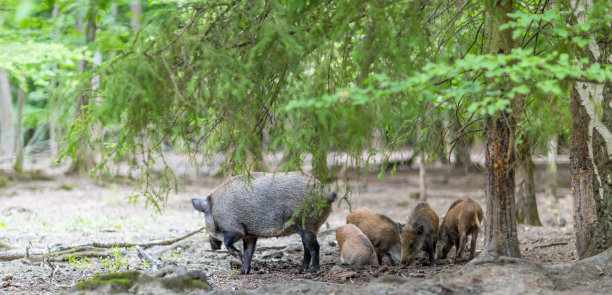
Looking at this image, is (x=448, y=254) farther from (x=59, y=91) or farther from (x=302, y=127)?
(x=59, y=91)

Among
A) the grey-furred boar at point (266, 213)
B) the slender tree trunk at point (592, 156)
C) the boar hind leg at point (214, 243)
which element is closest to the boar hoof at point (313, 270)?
the grey-furred boar at point (266, 213)

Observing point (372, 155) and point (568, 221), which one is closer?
point (372, 155)

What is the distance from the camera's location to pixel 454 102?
645 centimetres

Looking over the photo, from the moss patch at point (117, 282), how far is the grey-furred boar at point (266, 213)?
8.32 ft

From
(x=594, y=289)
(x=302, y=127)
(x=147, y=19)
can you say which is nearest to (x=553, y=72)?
(x=594, y=289)

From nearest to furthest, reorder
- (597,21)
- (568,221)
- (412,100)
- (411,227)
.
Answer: (597,21), (412,100), (411,227), (568,221)

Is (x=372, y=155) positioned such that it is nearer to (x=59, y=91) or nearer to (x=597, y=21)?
(x=597, y=21)

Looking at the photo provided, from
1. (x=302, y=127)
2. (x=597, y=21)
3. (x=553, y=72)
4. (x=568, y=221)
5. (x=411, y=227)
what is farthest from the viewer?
(x=568, y=221)

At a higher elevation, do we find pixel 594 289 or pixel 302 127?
pixel 302 127

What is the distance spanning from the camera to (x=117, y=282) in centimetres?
465

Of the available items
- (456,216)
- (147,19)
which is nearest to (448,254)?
(456,216)

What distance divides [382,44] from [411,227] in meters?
3.61

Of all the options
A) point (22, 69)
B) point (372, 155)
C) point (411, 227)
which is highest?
point (22, 69)

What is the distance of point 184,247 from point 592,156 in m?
5.96
